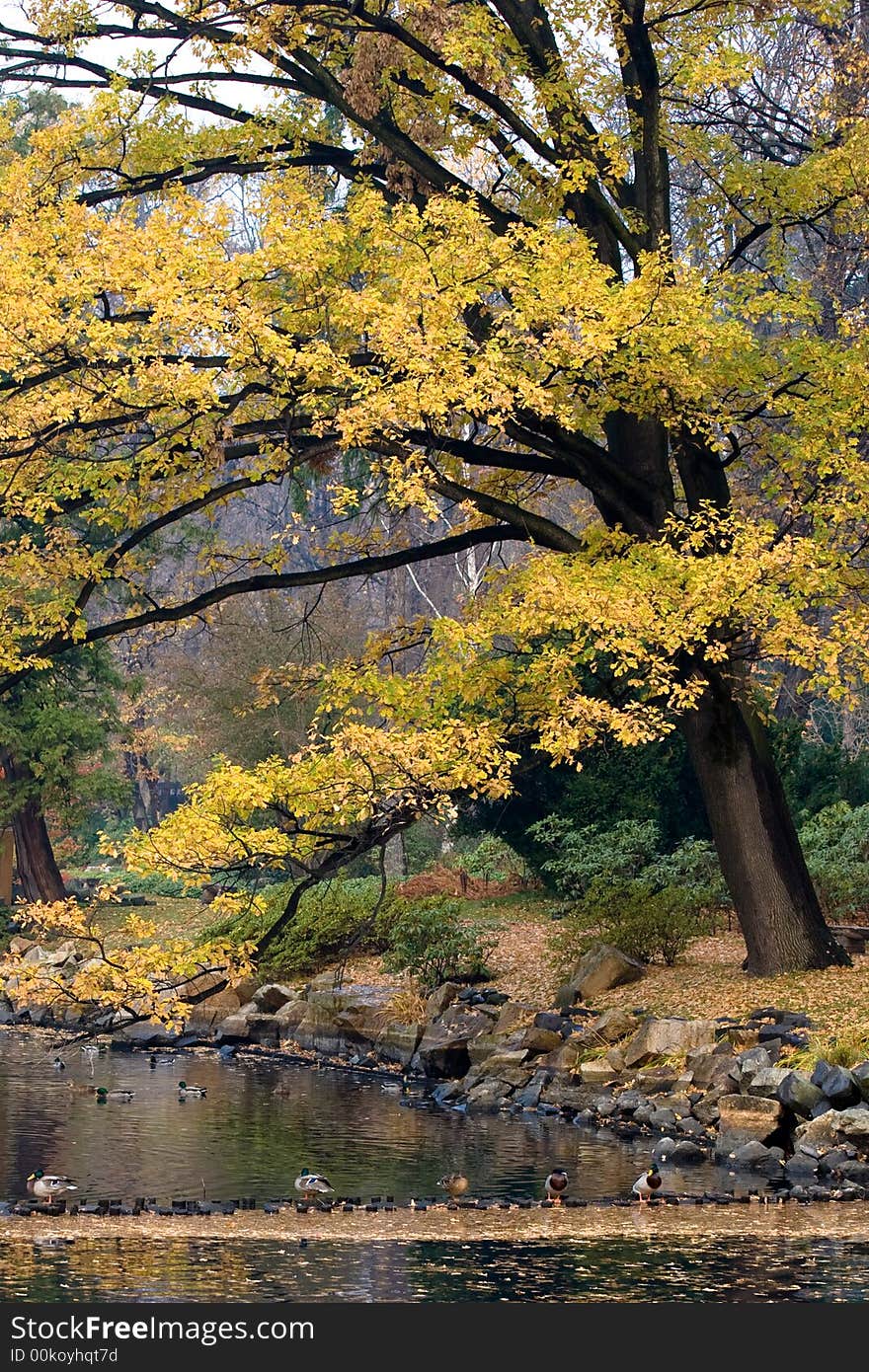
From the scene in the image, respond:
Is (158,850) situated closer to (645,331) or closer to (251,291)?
(251,291)

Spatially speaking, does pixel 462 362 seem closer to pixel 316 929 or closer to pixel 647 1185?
pixel 647 1185

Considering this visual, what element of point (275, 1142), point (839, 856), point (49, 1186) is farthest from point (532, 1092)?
point (839, 856)

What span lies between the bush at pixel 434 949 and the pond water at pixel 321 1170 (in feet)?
8.40

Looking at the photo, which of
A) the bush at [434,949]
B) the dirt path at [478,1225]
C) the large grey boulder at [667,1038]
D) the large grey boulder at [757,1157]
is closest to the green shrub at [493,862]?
the bush at [434,949]

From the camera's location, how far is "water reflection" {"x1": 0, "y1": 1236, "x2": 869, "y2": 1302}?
902cm

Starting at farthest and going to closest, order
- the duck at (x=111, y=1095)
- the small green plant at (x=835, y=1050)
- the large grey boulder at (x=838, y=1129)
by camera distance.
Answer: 1. the duck at (x=111, y=1095)
2. the small green plant at (x=835, y=1050)
3. the large grey boulder at (x=838, y=1129)

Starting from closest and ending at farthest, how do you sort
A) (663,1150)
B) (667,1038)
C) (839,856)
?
(663,1150), (667,1038), (839,856)

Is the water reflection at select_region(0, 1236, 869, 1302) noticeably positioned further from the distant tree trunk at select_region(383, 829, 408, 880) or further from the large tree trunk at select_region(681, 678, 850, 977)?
the distant tree trunk at select_region(383, 829, 408, 880)

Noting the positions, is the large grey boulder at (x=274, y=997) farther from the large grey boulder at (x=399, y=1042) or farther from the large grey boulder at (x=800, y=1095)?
the large grey boulder at (x=800, y=1095)

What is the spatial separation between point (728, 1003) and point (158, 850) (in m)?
6.76

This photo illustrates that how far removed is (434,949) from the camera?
21406 millimetres

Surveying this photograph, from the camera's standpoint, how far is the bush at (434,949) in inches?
838

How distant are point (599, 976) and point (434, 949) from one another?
2933mm

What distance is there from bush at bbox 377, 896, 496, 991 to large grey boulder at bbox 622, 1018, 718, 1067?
476 centimetres
